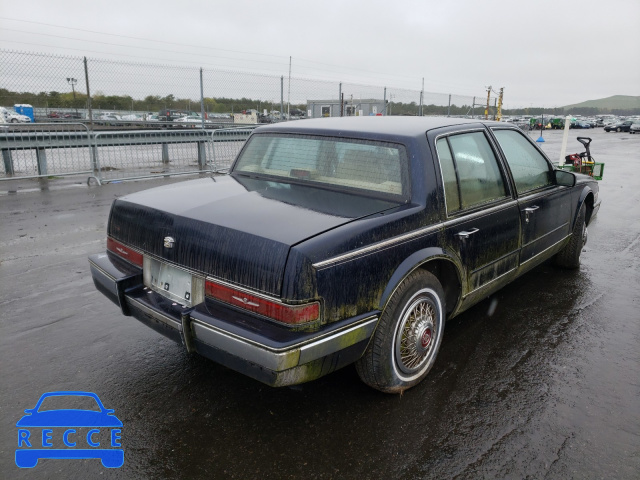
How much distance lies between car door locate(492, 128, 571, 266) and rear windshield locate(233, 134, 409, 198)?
4.29ft

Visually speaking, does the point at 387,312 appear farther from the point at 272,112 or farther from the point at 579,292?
the point at 272,112

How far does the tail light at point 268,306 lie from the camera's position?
2.37 m

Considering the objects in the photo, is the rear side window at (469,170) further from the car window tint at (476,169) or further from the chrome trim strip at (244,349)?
the chrome trim strip at (244,349)

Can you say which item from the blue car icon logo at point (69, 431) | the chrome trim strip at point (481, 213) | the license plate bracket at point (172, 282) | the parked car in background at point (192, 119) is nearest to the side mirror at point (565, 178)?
the chrome trim strip at point (481, 213)

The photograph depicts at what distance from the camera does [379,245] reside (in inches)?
106

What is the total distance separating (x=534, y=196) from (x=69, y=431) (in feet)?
12.5

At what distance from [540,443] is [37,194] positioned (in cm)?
940

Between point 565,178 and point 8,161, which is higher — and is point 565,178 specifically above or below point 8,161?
above

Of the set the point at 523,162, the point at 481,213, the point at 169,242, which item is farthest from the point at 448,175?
the point at 169,242

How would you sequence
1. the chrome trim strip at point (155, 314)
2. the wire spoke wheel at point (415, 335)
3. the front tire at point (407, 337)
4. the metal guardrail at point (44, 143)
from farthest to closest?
the metal guardrail at point (44, 143)
the wire spoke wheel at point (415, 335)
the front tire at point (407, 337)
the chrome trim strip at point (155, 314)

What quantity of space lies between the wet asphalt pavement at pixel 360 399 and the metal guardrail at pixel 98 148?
20.8ft

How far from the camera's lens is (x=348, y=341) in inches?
100

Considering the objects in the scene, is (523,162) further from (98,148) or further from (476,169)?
(98,148)

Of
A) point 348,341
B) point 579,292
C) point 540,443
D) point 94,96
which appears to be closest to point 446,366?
point 540,443
